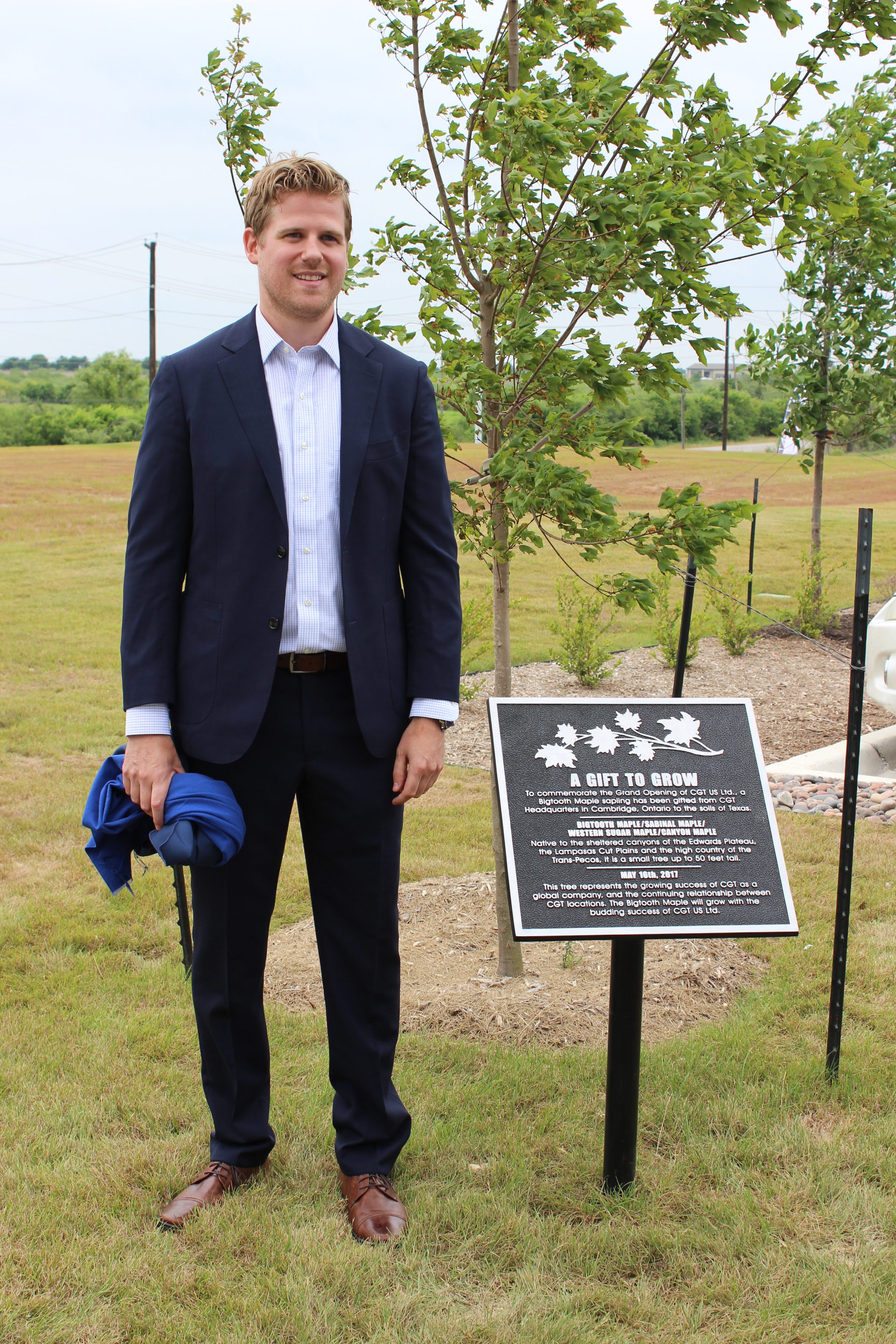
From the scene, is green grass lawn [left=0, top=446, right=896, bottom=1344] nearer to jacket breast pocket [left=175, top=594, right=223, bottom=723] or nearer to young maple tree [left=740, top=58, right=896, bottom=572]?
jacket breast pocket [left=175, top=594, right=223, bottom=723]

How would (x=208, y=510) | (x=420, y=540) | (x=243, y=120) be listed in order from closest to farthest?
(x=208, y=510) < (x=420, y=540) < (x=243, y=120)

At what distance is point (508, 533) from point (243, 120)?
1774 mm

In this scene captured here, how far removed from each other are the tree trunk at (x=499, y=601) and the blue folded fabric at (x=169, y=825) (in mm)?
1457

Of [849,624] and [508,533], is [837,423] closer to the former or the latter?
[849,624]

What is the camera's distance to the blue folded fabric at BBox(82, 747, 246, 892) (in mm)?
2510

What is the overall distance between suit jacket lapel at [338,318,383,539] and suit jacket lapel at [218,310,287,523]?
0.48 ft

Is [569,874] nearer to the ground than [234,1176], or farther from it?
farther from it

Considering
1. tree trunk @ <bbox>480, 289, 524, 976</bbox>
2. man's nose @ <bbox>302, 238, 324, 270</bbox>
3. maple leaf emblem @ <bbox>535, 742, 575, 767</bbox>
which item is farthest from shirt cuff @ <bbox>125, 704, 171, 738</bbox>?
tree trunk @ <bbox>480, 289, 524, 976</bbox>

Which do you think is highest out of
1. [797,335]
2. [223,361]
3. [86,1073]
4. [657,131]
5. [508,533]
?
[797,335]

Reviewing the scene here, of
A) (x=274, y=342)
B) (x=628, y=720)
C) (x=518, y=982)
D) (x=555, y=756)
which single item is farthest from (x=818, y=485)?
(x=274, y=342)

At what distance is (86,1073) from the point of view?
346 cm

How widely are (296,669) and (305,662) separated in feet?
0.09

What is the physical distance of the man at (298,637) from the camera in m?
2.58

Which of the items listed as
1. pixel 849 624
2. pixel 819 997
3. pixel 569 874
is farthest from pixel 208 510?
pixel 849 624
